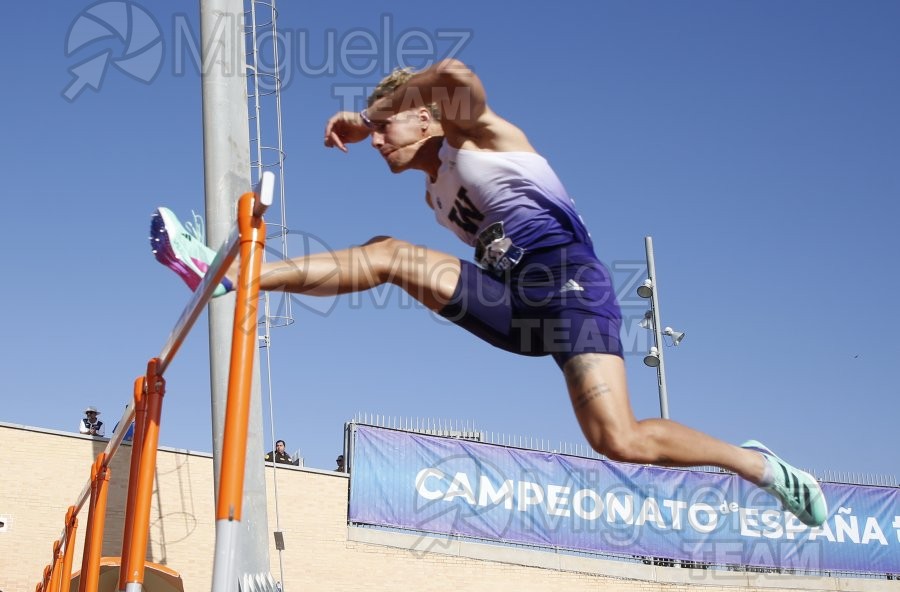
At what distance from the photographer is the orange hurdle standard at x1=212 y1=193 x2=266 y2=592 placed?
95.0 inches

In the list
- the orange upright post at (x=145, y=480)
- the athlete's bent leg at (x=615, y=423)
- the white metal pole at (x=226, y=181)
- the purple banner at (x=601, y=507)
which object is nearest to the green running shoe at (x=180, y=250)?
the orange upright post at (x=145, y=480)

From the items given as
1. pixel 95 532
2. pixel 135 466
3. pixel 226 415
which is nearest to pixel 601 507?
pixel 95 532

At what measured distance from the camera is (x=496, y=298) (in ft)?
11.6

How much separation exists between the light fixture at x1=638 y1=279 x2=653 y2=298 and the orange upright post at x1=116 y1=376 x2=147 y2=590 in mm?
10902

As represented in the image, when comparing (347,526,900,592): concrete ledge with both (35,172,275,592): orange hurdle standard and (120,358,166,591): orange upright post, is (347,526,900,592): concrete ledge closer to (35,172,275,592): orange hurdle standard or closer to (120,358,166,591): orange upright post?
(35,172,275,592): orange hurdle standard

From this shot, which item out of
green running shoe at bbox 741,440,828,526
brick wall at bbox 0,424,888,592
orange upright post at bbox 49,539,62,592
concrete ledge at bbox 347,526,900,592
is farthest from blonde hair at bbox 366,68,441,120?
concrete ledge at bbox 347,526,900,592

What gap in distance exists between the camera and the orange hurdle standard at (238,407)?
241 cm

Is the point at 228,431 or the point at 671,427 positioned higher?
the point at 671,427

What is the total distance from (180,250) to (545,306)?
4.29ft

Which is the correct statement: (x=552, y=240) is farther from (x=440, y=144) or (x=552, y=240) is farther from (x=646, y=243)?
(x=646, y=243)

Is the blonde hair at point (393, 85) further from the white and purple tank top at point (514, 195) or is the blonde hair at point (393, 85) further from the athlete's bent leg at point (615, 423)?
the athlete's bent leg at point (615, 423)

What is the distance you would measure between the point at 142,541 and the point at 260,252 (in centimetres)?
152

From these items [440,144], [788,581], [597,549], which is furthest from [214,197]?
[788,581]

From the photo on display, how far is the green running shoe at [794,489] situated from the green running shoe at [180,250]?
2.31m
